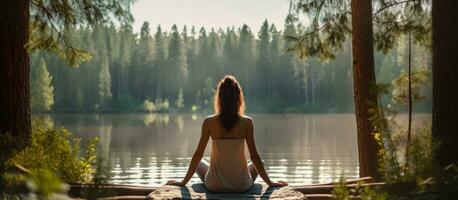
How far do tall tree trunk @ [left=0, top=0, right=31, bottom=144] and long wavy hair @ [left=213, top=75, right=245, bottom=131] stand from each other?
2.24 m

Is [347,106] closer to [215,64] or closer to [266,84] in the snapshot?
[266,84]

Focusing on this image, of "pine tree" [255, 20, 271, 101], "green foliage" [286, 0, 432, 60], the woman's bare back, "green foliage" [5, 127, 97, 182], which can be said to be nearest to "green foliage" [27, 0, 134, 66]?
"green foliage" [5, 127, 97, 182]

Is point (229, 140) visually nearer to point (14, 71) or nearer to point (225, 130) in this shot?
point (225, 130)

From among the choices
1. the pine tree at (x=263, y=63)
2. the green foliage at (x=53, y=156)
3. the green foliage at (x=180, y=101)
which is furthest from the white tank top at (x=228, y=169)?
the pine tree at (x=263, y=63)

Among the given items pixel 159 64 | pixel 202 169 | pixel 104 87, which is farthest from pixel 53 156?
pixel 159 64

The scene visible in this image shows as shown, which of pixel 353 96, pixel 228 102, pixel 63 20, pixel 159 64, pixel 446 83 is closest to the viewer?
pixel 446 83

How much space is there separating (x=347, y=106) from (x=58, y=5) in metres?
68.1

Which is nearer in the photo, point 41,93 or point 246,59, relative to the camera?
point 41,93

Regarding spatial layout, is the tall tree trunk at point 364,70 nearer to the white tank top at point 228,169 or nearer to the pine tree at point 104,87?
the white tank top at point 228,169

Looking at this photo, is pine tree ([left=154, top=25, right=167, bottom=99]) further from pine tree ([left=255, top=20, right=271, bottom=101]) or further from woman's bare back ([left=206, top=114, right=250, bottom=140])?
woman's bare back ([left=206, top=114, right=250, bottom=140])

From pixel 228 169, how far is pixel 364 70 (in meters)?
2.84

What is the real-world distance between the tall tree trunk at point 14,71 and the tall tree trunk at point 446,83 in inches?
161

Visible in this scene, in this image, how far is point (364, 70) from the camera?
24.2 feet

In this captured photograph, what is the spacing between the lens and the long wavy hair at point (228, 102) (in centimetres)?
517
